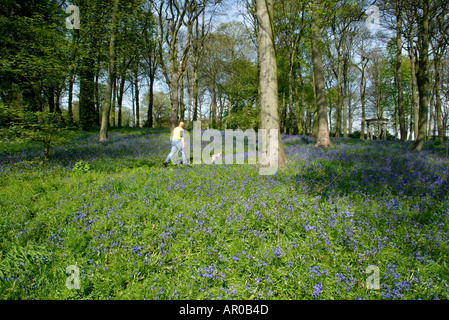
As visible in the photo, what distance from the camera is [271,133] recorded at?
24.2ft

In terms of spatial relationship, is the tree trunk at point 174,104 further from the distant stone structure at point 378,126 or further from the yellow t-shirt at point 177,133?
the distant stone structure at point 378,126

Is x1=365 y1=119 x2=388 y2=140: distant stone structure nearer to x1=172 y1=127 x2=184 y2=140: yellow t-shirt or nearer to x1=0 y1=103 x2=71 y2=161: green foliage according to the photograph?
x1=172 y1=127 x2=184 y2=140: yellow t-shirt

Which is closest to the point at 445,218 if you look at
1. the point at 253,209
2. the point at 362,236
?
the point at 362,236

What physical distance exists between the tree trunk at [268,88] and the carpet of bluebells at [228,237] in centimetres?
142

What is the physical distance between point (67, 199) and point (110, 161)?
3.93 metres

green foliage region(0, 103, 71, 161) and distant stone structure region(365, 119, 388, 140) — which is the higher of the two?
distant stone structure region(365, 119, 388, 140)

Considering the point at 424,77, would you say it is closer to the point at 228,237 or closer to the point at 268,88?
the point at 268,88

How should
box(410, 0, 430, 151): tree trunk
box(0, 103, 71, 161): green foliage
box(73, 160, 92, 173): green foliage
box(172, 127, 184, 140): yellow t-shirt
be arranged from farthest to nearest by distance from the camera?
box(410, 0, 430, 151): tree trunk → box(172, 127, 184, 140): yellow t-shirt → box(73, 160, 92, 173): green foliage → box(0, 103, 71, 161): green foliage

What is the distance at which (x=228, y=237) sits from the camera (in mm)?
3729

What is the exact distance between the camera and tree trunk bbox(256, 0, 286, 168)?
7434 millimetres

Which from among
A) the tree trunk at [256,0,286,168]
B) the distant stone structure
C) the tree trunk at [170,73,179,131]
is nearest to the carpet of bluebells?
the tree trunk at [256,0,286,168]

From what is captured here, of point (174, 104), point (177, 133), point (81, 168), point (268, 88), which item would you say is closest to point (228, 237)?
point (268, 88)

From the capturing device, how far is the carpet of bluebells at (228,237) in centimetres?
282

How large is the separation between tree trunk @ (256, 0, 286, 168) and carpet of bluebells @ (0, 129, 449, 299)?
1422 millimetres
